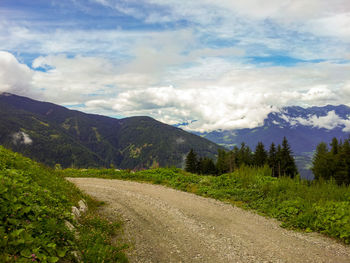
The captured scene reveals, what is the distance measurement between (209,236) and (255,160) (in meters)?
86.1

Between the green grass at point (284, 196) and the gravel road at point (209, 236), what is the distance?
813mm

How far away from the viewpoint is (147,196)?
16.2 m

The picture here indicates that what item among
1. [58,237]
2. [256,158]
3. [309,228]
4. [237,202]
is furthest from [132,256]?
[256,158]

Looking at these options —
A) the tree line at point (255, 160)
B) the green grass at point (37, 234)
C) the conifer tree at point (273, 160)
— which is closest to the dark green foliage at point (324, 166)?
the tree line at point (255, 160)

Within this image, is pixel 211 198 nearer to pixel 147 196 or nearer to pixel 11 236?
pixel 147 196

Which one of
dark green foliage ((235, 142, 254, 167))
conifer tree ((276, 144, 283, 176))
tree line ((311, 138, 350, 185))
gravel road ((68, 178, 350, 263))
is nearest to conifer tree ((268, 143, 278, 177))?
conifer tree ((276, 144, 283, 176))

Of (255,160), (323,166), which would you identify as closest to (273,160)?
(255,160)

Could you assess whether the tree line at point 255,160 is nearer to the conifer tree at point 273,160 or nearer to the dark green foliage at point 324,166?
the conifer tree at point 273,160

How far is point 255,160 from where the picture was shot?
90250 millimetres

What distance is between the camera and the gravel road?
806cm

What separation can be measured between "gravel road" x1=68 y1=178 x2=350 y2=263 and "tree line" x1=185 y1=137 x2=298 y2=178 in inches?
2520

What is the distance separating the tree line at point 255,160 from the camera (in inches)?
3236

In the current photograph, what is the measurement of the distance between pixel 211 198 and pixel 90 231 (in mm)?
9976

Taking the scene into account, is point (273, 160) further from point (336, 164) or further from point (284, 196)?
point (284, 196)
